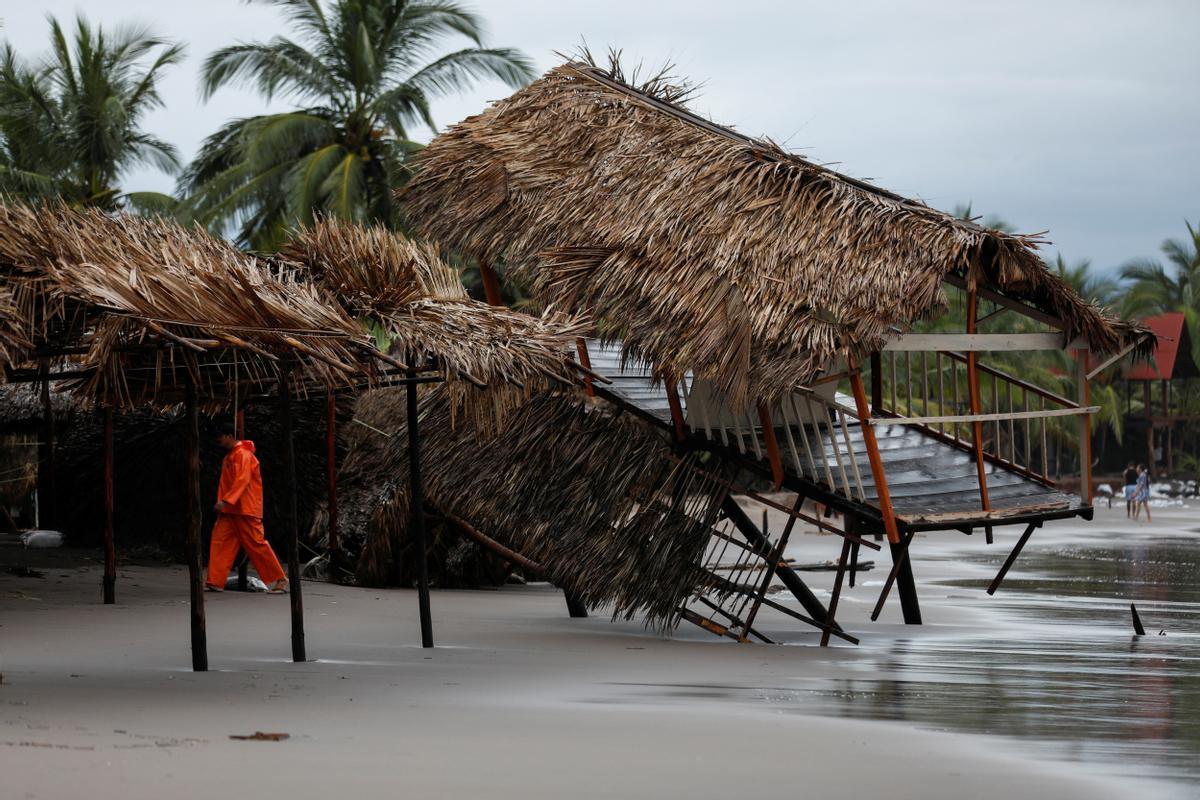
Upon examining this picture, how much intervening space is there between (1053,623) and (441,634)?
17.6ft

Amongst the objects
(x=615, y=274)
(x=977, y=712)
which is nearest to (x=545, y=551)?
(x=615, y=274)

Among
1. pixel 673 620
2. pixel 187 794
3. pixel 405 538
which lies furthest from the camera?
pixel 405 538

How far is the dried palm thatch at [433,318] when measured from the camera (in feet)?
29.3

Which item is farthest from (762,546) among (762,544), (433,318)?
(433,318)

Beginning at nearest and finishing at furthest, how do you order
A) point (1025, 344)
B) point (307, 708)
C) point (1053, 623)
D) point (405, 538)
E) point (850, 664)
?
point (307, 708) → point (850, 664) → point (1025, 344) → point (1053, 623) → point (405, 538)

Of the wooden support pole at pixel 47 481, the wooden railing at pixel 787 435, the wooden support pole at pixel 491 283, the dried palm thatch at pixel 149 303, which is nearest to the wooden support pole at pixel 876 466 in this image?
the wooden railing at pixel 787 435

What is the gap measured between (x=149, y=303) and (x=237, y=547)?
5.37 meters

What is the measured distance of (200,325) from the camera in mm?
7605

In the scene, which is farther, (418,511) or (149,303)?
(418,511)

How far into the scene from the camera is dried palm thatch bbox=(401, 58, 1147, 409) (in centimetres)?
1001

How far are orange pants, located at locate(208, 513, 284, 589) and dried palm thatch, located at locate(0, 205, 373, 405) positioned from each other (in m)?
3.53

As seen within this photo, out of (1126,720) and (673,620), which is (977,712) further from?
(673,620)

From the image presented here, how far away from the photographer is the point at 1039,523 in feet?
37.7

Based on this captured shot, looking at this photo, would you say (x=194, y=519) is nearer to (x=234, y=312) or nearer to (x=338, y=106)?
(x=234, y=312)
